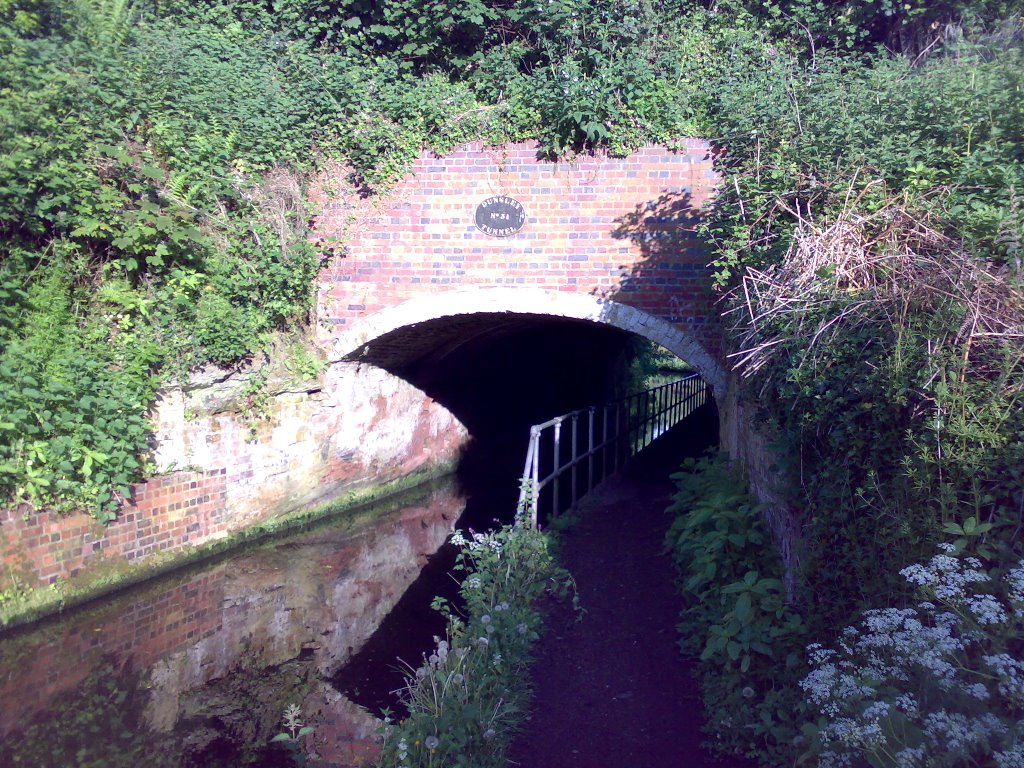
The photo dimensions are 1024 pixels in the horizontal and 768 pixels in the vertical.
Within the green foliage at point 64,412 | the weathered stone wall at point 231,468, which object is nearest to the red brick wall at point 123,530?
the weathered stone wall at point 231,468

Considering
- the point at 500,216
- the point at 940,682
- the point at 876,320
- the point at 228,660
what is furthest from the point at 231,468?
the point at 940,682

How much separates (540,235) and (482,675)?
187 inches

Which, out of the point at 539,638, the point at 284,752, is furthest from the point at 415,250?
the point at 284,752

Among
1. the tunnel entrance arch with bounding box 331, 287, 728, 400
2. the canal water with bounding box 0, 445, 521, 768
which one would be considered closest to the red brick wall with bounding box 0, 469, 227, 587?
the canal water with bounding box 0, 445, 521, 768

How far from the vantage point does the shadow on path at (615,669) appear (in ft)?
12.6

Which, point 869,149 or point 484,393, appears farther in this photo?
point 484,393

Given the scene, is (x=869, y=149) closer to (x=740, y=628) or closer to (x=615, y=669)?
(x=740, y=628)

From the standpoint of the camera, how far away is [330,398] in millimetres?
8531

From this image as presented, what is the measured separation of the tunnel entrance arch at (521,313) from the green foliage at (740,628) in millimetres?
1710

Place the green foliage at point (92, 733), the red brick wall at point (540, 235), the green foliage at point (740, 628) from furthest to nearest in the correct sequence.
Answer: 1. the red brick wall at point (540, 235)
2. the green foliage at point (92, 733)
3. the green foliage at point (740, 628)

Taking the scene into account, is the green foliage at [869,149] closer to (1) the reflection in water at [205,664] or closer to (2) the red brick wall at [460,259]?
(2) the red brick wall at [460,259]

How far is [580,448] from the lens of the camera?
12.1 metres

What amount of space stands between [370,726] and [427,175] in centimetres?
528

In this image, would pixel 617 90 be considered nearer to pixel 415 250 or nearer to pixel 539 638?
pixel 415 250
